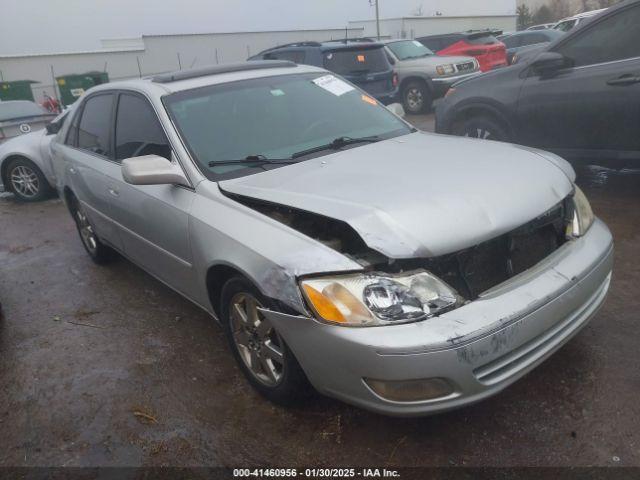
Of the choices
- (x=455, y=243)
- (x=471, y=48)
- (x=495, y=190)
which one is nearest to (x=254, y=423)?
(x=455, y=243)

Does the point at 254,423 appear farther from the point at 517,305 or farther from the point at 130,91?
the point at 130,91

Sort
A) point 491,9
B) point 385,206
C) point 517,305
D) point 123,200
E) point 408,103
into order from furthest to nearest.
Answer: point 491,9 → point 408,103 → point 123,200 → point 385,206 → point 517,305

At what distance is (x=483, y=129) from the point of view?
222 inches

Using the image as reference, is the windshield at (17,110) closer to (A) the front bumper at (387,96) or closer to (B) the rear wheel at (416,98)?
(A) the front bumper at (387,96)

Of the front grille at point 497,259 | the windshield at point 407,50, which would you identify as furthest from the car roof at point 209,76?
the windshield at point 407,50

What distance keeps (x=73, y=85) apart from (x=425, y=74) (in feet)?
41.2

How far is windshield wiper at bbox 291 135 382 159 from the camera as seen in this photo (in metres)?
3.18

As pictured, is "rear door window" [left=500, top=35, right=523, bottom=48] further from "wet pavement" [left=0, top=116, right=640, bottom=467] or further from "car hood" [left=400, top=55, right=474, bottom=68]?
"wet pavement" [left=0, top=116, right=640, bottom=467]

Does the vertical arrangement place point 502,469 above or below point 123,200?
below

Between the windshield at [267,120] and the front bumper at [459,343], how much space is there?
1144 millimetres

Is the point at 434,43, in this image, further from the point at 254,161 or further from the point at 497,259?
the point at 497,259

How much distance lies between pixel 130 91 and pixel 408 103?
9.12 metres

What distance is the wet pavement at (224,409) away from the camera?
237cm

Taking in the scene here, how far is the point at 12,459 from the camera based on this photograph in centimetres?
259
